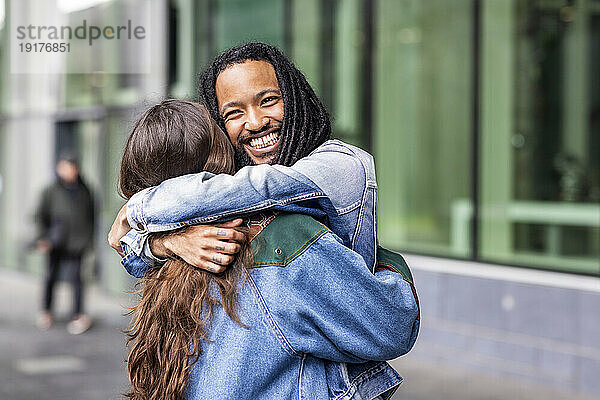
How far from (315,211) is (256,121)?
1.02 feet

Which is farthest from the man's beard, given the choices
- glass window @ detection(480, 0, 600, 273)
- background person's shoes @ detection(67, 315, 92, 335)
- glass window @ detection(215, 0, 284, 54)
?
glass window @ detection(215, 0, 284, 54)

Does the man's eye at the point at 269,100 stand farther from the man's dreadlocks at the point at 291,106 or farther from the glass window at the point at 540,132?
the glass window at the point at 540,132

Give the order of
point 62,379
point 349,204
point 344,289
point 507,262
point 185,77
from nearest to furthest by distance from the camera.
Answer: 1. point 344,289
2. point 349,204
3. point 62,379
4. point 507,262
5. point 185,77

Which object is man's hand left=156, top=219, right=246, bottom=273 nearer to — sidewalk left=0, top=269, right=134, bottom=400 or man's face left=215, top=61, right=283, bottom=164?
man's face left=215, top=61, right=283, bottom=164

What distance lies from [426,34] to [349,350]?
8.35 m

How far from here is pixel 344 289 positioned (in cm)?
181

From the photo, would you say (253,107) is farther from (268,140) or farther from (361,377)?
(361,377)

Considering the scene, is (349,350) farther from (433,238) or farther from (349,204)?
(433,238)

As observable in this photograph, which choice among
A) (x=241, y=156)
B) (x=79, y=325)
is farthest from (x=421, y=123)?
(x=241, y=156)

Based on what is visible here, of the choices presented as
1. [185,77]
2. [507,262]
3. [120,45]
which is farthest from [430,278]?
[120,45]

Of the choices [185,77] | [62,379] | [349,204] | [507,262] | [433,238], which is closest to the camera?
[349,204]

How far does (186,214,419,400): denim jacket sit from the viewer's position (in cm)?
181

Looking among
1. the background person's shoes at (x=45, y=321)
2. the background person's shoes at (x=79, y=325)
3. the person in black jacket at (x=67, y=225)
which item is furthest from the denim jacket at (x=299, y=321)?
the background person's shoes at (x=45, y=321)

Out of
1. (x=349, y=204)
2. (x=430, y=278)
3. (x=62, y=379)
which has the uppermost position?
(x=349, y=204)
